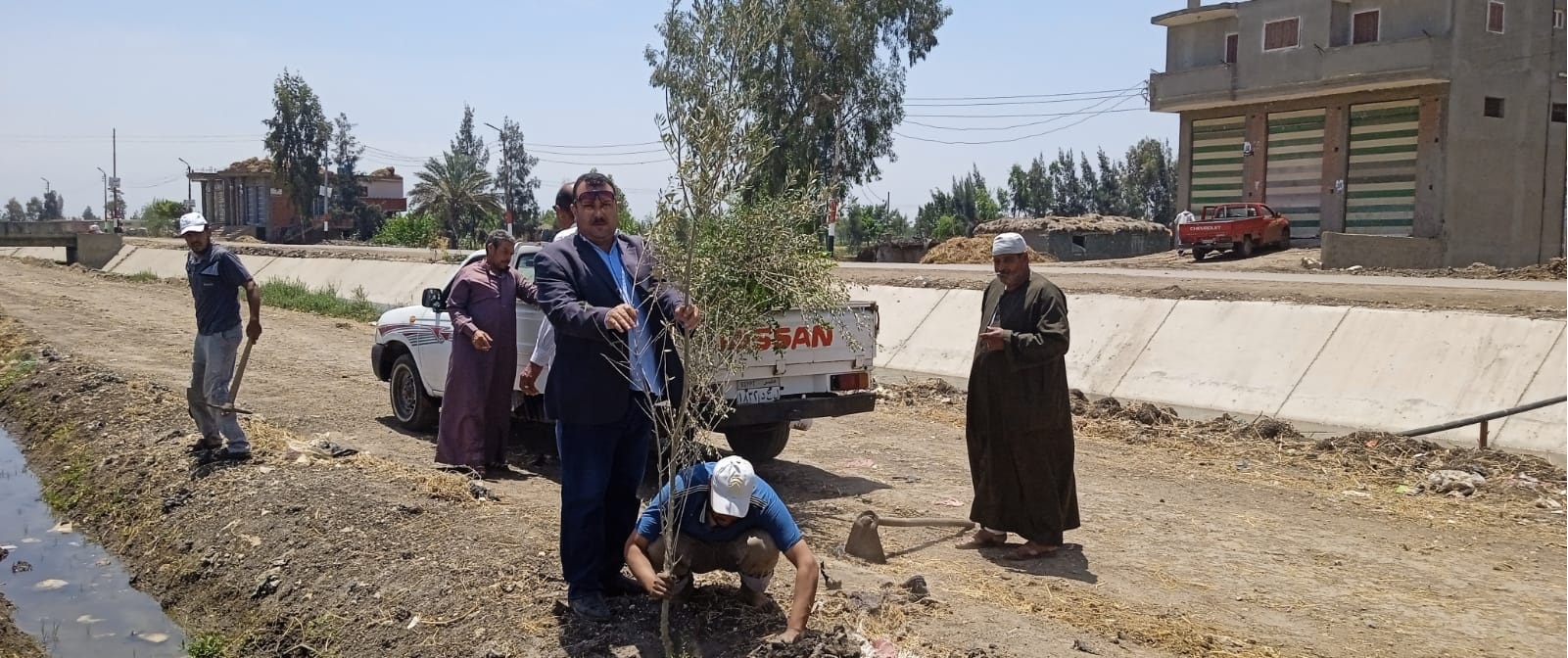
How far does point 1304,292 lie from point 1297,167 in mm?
22390

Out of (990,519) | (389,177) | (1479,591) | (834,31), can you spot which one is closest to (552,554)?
(990,519)

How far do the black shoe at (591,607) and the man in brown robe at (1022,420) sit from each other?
8.60 ft

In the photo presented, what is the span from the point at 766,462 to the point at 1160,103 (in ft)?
102

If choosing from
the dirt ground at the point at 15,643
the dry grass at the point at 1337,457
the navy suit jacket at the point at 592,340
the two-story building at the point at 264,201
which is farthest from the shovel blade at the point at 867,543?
the two-story building at the point at 264,201

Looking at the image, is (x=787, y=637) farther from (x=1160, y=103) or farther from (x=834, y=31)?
(x=834, y=31)

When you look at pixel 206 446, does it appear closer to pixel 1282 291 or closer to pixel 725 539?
pixel 725 539

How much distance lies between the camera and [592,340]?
4914 mm

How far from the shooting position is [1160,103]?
37500 millimetres

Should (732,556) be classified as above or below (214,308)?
below

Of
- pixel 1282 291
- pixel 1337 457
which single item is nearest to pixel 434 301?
pixel 1337 457

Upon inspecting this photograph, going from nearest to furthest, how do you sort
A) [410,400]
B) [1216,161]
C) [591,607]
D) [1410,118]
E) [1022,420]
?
[591,607], [1022,420], [410,400], [1410,118], [1216,161]

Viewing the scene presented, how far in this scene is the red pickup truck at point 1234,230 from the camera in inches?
1217

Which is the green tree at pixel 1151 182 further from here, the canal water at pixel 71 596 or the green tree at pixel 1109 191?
the canal water at pixel 71 596

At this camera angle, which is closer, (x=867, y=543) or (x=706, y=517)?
(x=706, y=517)
